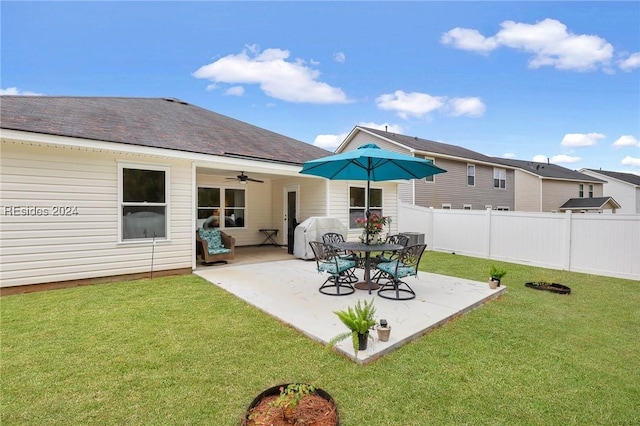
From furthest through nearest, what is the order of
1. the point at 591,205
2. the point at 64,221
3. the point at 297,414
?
the point at 591,205, the point at 64,221, the point at 297,414

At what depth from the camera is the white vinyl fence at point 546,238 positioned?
7.21m

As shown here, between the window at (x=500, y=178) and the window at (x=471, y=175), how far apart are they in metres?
2.49

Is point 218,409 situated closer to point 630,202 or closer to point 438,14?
point 438,14

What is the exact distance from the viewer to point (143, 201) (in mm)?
6719

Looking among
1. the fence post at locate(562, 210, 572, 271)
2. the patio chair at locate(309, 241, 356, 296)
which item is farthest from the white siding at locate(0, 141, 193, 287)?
the fence post at locate(562, 210, 572, 271)

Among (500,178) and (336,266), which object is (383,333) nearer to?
(336,266)

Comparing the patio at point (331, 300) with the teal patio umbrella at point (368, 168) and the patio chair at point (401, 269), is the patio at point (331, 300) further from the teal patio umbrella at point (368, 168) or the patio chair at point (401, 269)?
the teal patio umbrella at point (368, 168)

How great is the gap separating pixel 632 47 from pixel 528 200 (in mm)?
15586

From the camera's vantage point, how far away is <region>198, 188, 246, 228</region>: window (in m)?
11.0

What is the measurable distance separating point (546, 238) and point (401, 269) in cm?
592

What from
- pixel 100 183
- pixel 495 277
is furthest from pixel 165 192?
pixel 495 277

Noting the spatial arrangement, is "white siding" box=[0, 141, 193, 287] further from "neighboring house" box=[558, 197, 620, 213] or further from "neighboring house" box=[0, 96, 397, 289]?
"neighboring house" box=[558, 197, 620, 213]

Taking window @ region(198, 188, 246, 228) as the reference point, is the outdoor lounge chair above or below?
below

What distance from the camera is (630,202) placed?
93.8 ft
